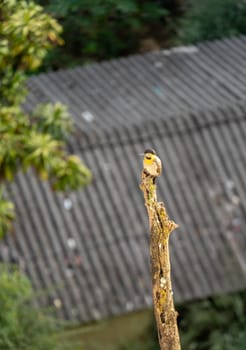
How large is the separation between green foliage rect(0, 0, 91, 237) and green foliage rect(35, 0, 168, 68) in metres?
8.04

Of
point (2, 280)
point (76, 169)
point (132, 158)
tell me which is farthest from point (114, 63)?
point (76, 169)

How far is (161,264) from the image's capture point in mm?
4480

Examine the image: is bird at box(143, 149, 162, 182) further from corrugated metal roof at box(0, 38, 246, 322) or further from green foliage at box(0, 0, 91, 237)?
corrugated metal roof at box(0, 38, 246, 322)

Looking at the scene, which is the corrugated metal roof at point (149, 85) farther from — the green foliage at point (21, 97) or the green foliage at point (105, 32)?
the green foliage at point (21, 97)

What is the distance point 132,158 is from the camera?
11.6m

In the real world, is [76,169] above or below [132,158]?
above

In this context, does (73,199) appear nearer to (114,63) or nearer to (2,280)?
(2,280)

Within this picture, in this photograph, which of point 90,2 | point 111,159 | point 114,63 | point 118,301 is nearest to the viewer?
point 118,301

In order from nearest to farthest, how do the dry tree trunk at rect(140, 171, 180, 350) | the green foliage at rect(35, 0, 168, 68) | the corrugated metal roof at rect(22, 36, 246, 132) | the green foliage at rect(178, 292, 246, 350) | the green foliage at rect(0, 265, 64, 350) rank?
the dry tree trunk at rect(140, 171, 180, 350) < the green foliage at rect(0, 265, 64, 350) < the green foliage at rect(178, 292, 246, 350) < the corrugated metal roof at rect(22, 36, 246, 132) < the green foliage at rect(35, 0, 168, 68)

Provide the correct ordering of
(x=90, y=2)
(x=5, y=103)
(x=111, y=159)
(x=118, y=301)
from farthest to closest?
1. (x=90, y=2)
2. (x=111, y=159)
3. (x=118, y=301)
4. (x=5, y=103)

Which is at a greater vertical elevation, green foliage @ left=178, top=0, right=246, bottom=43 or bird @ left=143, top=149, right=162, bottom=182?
bird @ left=143, top=149, right=162, bottom=182

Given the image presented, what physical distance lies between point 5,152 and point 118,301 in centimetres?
347

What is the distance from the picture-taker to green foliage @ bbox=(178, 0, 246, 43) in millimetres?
15898

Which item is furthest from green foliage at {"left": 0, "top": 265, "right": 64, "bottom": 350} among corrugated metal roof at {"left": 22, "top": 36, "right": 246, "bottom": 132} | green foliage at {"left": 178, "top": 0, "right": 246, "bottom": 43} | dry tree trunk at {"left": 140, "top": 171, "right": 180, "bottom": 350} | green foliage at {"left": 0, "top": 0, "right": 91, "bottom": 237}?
green foliage at {"left": 178, "top": 0, "right": 246, "bottom": 43}
